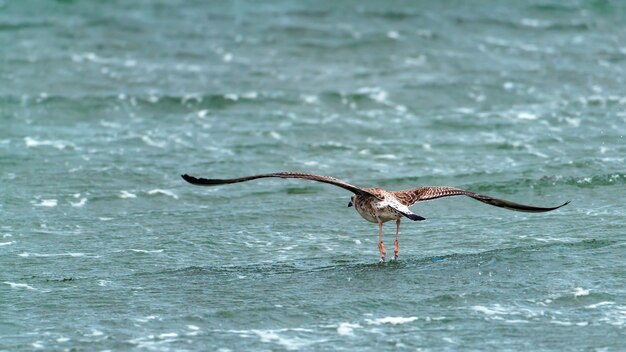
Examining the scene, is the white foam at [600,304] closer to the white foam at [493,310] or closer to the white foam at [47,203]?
the white foam at [493,310]

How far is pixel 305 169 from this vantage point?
19797mm

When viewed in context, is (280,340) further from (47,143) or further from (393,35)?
(393,35)

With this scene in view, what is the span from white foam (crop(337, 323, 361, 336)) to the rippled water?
31mm

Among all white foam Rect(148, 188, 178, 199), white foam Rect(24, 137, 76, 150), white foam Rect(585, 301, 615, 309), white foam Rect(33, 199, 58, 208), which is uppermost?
white foam Rect(24, 137, 76, 150)

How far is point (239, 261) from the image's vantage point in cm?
1426

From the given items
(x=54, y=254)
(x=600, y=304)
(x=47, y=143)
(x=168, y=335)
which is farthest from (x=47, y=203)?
(x=600, y=304)

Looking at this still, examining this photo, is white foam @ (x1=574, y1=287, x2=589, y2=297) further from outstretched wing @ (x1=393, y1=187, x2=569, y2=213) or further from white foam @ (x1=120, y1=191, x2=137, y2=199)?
white foam @ (x1=120, y1=191, x2=137, y2=199)

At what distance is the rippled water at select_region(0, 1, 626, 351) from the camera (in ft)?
39.5

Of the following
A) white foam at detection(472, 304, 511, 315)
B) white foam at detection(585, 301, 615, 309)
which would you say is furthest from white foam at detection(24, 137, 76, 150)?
white foam at detection(585, 301, 615, 309)

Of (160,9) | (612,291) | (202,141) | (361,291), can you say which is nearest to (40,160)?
(202,141)

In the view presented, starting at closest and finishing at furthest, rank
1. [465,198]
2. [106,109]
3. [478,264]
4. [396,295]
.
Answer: [396,295] → [478,264] → [465,198] → [106,109]

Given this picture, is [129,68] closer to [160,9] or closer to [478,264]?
[160,9]

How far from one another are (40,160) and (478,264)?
9.27m

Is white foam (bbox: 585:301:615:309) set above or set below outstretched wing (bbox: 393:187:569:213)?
below
